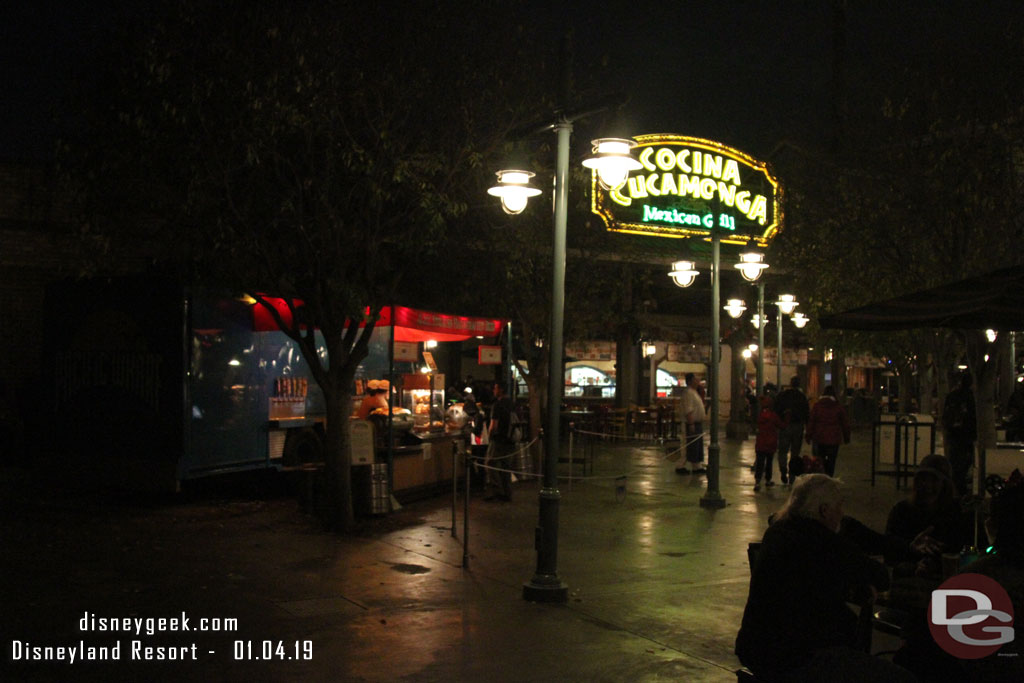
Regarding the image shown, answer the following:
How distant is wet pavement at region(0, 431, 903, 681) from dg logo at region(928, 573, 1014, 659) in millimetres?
2247

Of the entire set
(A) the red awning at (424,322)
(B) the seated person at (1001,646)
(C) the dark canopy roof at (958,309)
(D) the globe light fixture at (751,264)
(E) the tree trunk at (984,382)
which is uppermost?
(D) the globe light fixture at (751,264)

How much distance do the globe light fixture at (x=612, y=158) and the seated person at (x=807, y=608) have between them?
500 centimetres

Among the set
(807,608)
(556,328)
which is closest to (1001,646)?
(807,608)

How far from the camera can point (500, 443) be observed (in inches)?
612

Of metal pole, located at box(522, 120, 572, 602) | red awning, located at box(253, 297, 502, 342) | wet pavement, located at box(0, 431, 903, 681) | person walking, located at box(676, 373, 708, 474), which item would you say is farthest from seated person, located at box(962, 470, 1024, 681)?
person walking, located at box(676, 373, 708, 474)

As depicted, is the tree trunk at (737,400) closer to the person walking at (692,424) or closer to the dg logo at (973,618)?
the person walking at (692,424)

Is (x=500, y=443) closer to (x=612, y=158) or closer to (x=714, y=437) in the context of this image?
(x=714, y=437)

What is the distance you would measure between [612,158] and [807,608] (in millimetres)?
5442

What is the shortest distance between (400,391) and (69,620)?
10634mm

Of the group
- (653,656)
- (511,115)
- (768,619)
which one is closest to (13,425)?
(511,115)

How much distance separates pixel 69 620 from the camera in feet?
25.6

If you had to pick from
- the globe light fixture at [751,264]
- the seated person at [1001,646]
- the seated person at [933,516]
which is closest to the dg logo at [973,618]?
the seated person at [1001,646]

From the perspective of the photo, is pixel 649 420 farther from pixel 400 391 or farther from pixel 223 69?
pixel 223 69

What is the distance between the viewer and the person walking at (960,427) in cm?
1492
